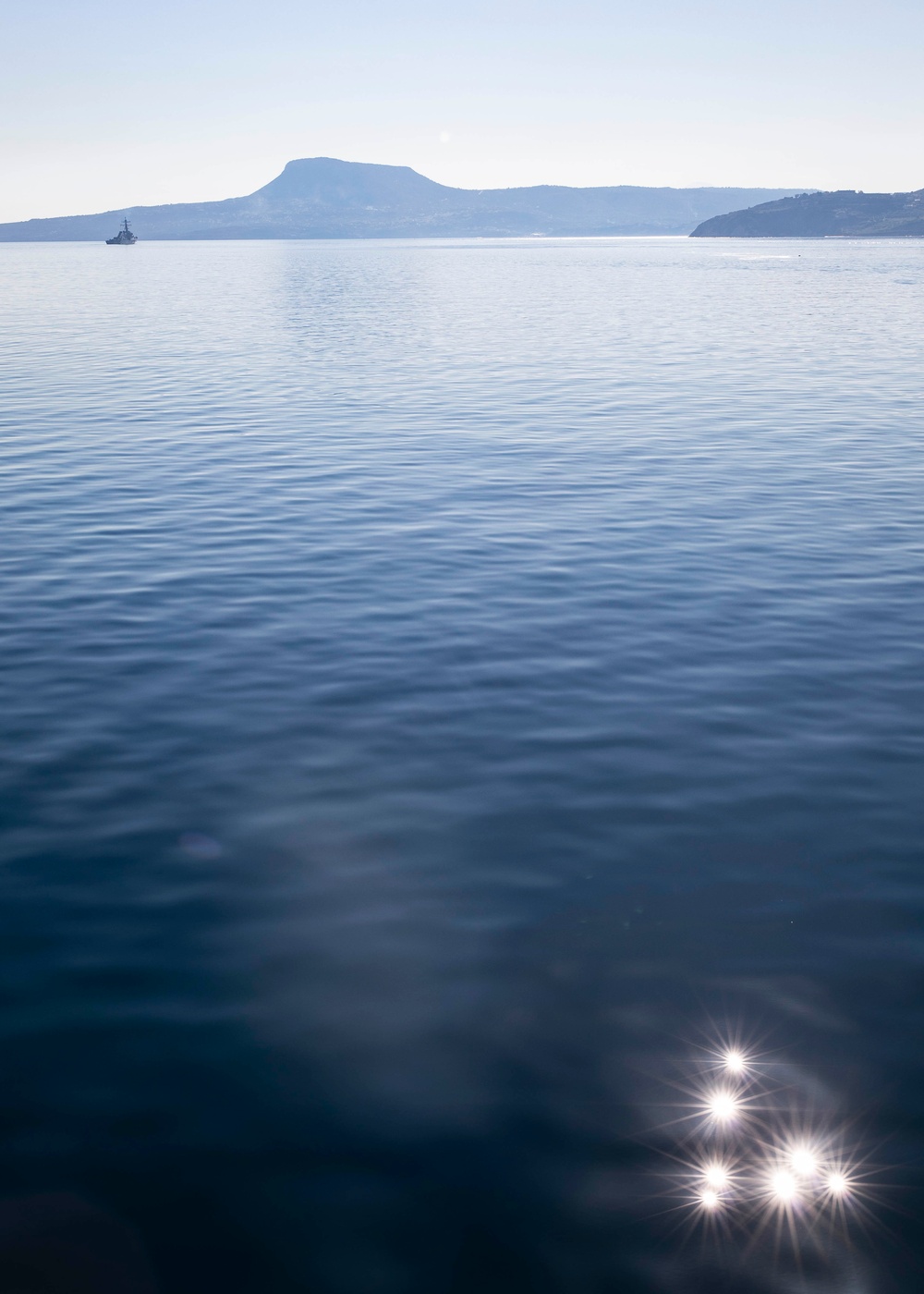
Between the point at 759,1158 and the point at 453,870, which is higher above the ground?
the point at 453,870

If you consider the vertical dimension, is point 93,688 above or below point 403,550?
below

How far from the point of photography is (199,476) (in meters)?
28.3

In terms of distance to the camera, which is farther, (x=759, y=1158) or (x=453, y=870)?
(x=453, y=870)

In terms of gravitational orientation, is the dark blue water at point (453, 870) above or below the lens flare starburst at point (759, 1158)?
above

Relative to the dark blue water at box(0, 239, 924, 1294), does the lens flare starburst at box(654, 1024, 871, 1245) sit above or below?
below

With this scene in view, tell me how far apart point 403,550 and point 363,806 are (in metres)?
10.7

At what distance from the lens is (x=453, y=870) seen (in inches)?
406

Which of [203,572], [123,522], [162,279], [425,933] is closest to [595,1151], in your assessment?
[425,933]

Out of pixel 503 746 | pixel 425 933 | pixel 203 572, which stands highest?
pixel 203 572

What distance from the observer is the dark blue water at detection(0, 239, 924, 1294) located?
22.0 ft

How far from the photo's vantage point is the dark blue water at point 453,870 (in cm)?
672

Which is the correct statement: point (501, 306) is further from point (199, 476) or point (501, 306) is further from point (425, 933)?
point (425, 933)

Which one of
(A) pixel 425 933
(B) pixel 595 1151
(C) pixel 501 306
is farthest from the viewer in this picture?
(C) pixel 501 306

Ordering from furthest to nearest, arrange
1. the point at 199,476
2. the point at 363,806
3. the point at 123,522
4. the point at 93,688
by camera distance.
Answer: the point at 199,476
the point at 123,522
the point at 93,688
the point at 363,806
